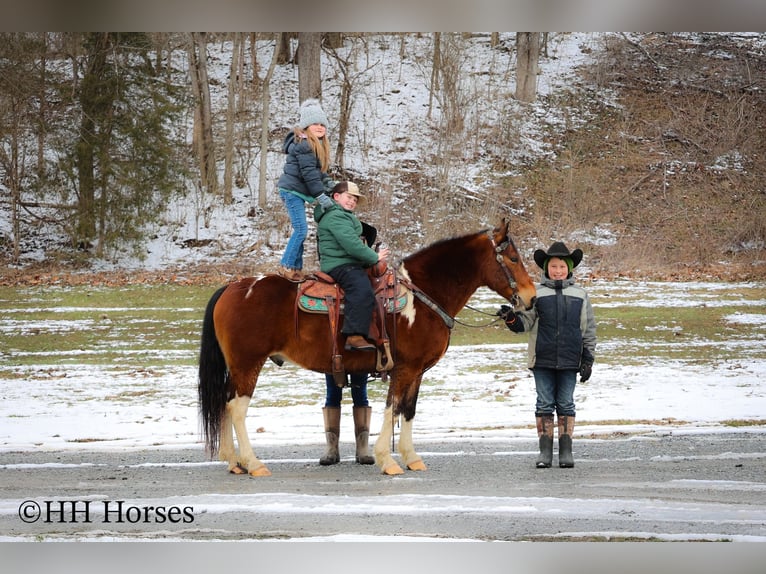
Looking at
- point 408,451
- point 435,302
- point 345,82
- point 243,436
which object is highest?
point 345,82

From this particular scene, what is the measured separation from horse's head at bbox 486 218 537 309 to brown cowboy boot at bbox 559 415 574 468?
31.5 inches

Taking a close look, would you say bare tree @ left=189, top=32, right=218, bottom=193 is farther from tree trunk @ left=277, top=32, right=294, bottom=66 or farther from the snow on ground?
the snow on ground

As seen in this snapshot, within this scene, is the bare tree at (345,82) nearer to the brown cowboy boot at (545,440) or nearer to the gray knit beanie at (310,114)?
the gray knit beanie at (310,114)

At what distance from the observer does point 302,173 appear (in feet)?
20.5

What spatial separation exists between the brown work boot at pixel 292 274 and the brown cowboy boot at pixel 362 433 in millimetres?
966

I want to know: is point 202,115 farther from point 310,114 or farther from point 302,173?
point 302,173

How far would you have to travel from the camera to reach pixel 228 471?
6.39 m

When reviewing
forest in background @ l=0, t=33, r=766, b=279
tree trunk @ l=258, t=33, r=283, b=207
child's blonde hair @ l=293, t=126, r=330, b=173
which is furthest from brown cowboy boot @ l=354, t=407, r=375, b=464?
tree trunk @ l=258, t=33, r=283, b=207

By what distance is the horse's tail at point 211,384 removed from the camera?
20.3ft

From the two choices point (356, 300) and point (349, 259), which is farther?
point (349, 259)

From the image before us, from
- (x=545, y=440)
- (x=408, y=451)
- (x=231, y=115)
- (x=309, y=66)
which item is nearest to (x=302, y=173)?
(x=408, y=451)

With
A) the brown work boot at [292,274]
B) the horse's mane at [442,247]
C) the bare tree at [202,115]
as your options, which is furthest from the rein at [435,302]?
the bare tree at [202,115]

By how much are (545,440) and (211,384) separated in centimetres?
218

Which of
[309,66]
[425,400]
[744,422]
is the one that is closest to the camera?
[744,422]
